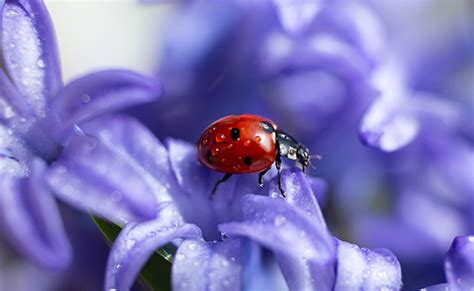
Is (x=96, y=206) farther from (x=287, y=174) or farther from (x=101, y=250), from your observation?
(x=101, y=250)

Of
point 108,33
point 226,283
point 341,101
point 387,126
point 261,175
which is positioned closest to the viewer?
point 226,283

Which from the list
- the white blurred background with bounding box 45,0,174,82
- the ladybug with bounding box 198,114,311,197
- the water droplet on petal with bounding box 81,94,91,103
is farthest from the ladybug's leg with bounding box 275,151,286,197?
the white blurred background with bounding box 45,0,174,82

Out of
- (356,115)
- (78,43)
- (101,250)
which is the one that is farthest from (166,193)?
(78,43)

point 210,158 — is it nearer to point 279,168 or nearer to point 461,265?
point 279,168

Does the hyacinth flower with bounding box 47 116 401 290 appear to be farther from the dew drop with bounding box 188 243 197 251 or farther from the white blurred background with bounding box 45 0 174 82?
the white blurred background with bounding box 45 0 174 82

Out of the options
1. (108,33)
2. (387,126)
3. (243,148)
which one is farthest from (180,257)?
(108,33)
